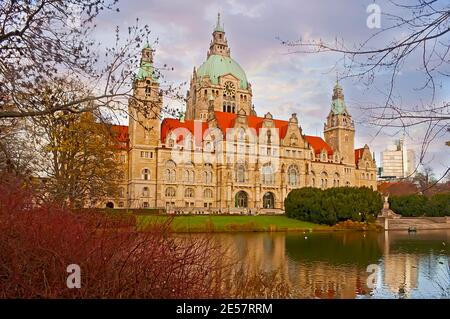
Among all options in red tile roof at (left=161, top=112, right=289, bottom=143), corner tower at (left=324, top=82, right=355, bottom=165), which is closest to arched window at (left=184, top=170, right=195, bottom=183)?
red tile roof at (left=161, top=112, right=289, bottom=143)

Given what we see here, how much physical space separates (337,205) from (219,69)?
42.8m

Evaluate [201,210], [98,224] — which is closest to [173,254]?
[98,224]

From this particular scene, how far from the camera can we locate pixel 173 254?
19.9 ft

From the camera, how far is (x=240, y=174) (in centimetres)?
6750

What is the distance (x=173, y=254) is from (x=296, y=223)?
43.3 metres

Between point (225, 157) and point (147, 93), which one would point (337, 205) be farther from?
point (147, 93)

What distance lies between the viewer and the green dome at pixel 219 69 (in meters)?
81.9

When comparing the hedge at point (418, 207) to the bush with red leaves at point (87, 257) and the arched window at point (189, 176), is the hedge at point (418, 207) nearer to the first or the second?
the arched window at point (189, 176)

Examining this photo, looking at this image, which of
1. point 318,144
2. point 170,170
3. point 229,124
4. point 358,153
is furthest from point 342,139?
point 170,170

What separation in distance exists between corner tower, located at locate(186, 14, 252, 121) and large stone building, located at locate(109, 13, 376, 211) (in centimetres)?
18

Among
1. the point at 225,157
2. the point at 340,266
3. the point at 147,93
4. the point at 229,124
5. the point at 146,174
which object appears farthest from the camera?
the point at 229,124

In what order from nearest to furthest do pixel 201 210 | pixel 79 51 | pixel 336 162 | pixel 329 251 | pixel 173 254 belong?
pixel 173 254 → pixel 79 51 → pixel 329 251 → pixel 201 210 → pixel 336 162
